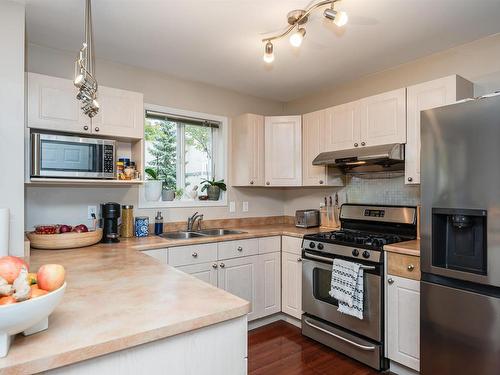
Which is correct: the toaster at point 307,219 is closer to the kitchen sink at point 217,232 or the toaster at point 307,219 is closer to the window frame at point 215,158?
the kitchen sink at point 217,232

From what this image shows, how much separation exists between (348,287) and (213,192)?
1712mm

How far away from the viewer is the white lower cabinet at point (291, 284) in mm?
3023

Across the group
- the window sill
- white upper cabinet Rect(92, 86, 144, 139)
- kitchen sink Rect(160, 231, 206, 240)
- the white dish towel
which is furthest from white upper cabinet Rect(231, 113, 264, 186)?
the white dish towel

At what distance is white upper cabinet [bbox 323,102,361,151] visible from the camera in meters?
2.96

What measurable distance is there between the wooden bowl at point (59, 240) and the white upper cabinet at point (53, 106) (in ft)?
2.45

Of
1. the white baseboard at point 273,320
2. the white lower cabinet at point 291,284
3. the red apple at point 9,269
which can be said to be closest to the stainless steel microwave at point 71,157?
the red apple at point 9,269

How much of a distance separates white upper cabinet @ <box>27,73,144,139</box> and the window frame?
0.54 m

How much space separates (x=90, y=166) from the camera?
2.38 meters

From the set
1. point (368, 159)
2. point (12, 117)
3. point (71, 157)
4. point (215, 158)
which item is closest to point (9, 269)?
point (12, 117)

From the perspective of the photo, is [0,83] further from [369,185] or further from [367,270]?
[369,185]

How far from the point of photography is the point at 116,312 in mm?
1088

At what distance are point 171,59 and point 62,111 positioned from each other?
3.37ft

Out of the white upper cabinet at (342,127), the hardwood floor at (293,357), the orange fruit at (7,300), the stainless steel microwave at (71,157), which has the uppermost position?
the white upper cabinet at (342,127)

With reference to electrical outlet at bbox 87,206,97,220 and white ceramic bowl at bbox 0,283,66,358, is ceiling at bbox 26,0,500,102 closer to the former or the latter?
electrical outlet at bbox 87,206,97,220
